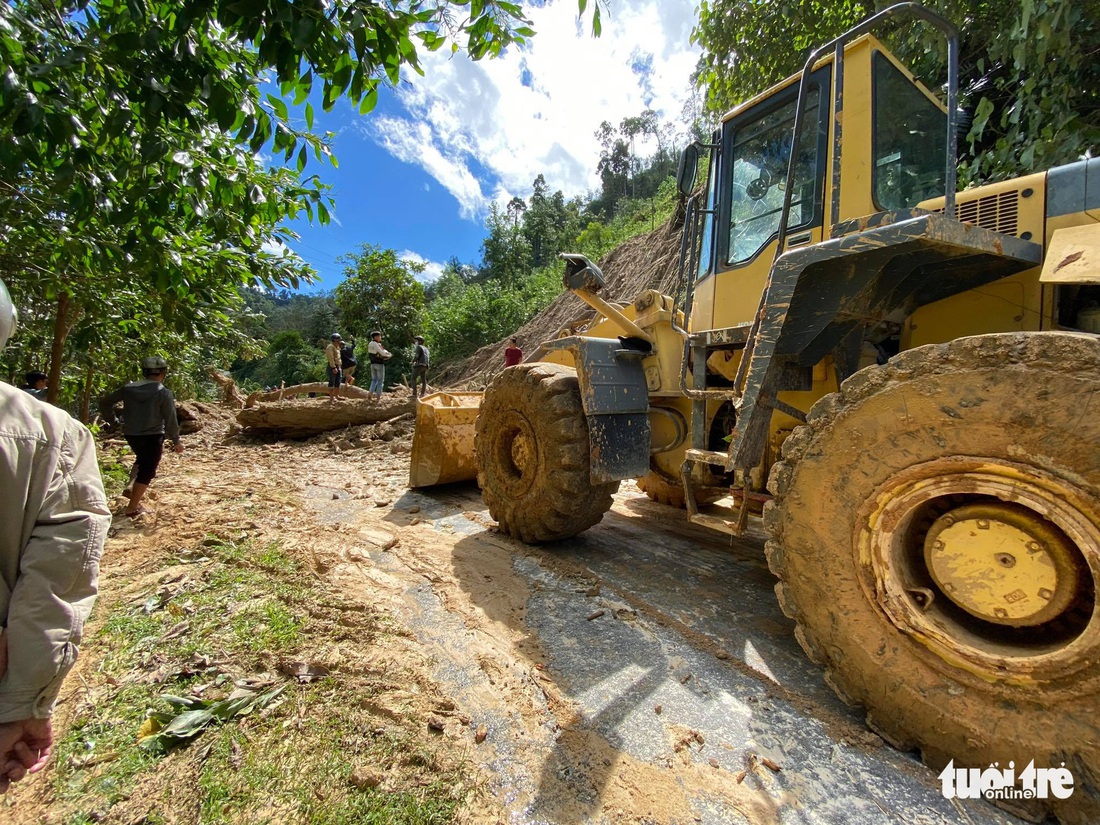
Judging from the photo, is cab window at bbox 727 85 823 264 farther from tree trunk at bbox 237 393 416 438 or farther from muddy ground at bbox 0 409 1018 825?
tree trunk at bbox 237 393 416 438

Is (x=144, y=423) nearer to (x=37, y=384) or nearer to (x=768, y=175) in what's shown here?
(x=37, y=384)

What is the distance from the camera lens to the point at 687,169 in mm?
3309

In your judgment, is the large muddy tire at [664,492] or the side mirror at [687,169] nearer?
the side mirror at [687,169]

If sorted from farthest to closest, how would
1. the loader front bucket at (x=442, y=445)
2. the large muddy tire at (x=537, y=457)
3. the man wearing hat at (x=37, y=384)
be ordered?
the man wearing hat at (x=37, y=384) → the loader front bucket at (x=442, y=445) → the large muddy tire at (x=537, y=457)

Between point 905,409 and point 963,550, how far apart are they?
0.52 metres

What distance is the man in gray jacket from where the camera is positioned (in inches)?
43.6

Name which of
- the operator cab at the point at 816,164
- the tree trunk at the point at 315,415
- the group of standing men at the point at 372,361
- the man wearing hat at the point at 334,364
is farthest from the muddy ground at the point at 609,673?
the group of standing men at the point at 372,361

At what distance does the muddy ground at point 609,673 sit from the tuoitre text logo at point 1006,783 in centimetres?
4

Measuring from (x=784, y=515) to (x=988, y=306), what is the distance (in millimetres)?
1462

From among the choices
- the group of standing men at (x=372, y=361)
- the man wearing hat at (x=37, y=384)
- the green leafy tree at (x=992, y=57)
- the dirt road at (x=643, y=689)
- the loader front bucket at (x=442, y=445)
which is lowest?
the dirt road at (x=643, y=689)

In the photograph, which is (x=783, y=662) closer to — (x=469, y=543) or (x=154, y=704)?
(x=469, y=543)

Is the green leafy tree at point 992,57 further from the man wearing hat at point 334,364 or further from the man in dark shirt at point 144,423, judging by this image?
the man wearing hat at point 334,364

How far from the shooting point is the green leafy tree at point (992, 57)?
13.9 feet

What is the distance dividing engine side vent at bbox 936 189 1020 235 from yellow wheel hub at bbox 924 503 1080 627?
4.22 feet
